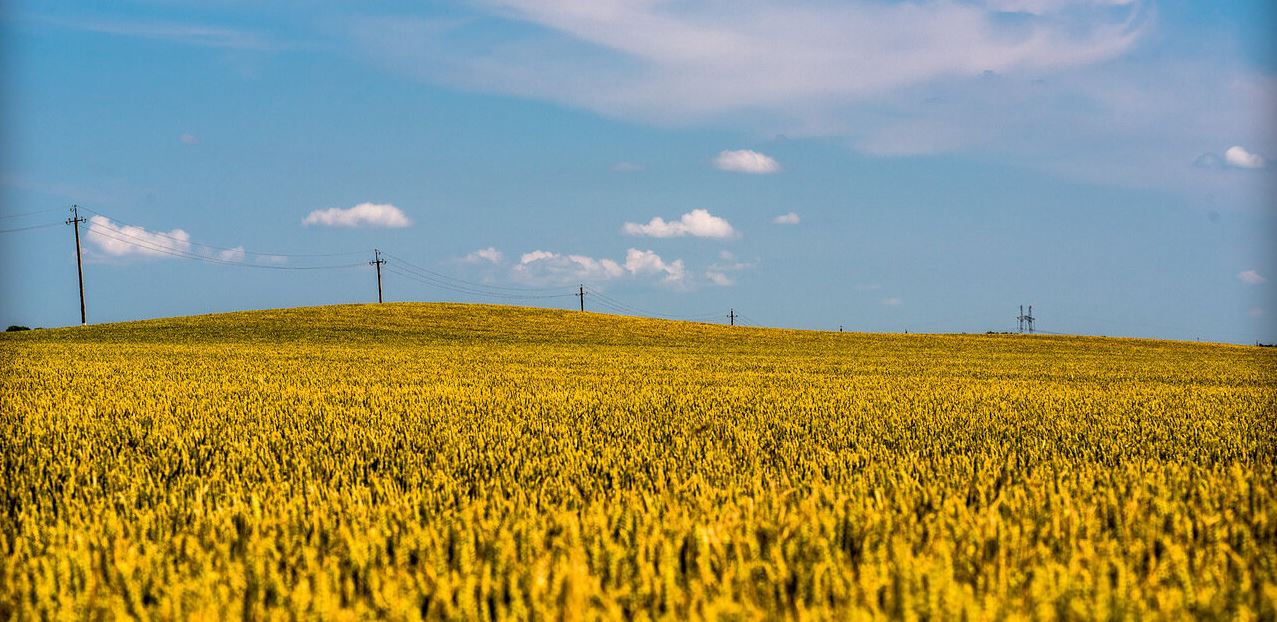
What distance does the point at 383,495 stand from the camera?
4355 millimetres

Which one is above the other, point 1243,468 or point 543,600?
point 543,600

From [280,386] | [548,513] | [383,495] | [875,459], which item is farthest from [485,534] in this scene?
[280,386]

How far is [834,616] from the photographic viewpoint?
7.46 feet

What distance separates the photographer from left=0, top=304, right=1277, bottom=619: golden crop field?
252 centimetres

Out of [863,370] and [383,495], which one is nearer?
[383,495]

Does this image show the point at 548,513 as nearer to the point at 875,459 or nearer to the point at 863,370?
the point at 875,459

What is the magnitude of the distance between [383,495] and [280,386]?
782cm

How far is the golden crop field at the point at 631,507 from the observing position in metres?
2.52

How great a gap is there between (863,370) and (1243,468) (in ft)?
44.4

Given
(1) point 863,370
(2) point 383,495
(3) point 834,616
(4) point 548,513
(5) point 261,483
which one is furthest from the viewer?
(1) point 863,370

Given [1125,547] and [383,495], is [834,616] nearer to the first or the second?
[1125,547]

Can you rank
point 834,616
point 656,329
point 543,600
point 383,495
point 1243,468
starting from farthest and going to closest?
point 656,329, point 1243,468, point 383,495, point 543,600, point 834,616

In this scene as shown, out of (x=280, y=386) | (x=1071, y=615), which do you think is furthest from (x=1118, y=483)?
(x=280, y=386)

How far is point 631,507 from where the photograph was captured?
3658mm
